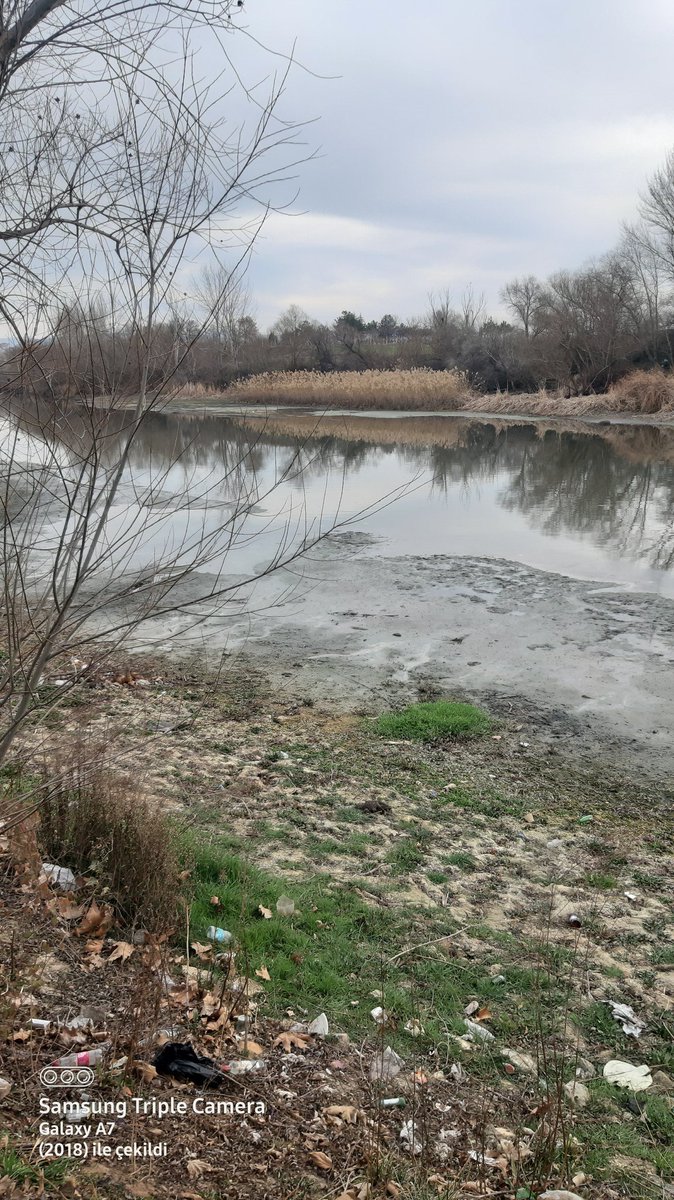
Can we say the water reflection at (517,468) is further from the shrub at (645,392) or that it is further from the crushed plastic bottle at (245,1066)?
the crushed plastic bottle at (245,1066)

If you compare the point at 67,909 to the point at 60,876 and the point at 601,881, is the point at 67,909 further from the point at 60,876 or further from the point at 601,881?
the point at 601,881

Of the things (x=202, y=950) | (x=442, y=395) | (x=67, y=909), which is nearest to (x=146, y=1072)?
(x=202, y=950)

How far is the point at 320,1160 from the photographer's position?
2623 millimetres

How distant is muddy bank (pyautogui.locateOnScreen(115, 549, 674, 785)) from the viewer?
7.34 metres

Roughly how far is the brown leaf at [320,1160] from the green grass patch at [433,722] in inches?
171

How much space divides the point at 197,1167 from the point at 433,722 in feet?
15.8

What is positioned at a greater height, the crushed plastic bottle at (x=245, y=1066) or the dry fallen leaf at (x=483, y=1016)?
the crushed plastic bottle at (x=245, y=1066)

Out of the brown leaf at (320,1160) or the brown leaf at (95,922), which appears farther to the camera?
the brown leaf at (95,922)

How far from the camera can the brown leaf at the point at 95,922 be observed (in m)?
3.70

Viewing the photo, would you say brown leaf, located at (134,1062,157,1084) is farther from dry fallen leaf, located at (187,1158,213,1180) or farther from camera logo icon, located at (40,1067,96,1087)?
dry fallen leaf, located at (187,1158,213,1180)

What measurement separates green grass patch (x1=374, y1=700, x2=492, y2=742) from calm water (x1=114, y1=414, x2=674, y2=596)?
6.09 ft

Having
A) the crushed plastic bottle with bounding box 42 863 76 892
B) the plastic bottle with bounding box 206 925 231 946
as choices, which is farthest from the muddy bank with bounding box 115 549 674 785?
the plastic bottle with bounding box 206 925 231 946

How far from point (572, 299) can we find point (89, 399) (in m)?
49.3

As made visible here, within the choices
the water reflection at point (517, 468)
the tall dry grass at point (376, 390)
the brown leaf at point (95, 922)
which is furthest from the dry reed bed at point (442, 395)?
the brown leaf at point (95, 922)
